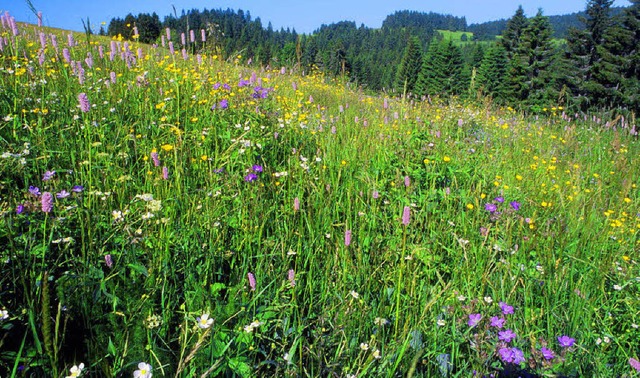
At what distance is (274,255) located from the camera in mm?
1867

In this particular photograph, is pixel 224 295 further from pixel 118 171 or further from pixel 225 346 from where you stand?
pixel 118 171

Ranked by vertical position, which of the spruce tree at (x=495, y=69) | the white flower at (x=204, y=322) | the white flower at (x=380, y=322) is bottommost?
the white flower at (x=380, y=322)

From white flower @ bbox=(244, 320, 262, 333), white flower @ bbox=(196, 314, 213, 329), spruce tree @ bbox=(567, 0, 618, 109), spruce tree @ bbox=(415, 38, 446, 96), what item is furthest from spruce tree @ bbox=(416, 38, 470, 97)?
white flower @ bbox=(196, 314, 213, 329)

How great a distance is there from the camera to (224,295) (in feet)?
5.51

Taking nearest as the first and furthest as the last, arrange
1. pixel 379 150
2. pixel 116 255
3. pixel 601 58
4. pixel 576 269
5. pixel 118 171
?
pixel 116 255, pixel 576 269, pixel 118 171, pixel 379 150, pixel 601 58

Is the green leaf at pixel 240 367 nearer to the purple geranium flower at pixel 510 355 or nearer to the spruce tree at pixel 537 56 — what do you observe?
the purple geranium flower at pixel 510 355

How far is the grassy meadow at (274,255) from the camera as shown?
4.31ft

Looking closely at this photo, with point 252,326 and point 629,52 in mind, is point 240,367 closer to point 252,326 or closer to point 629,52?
point 252,326

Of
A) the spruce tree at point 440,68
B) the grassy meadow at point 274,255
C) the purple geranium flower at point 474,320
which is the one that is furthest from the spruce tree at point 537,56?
the purple geranium flower at point 474,320

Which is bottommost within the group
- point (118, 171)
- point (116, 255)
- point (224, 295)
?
point (224, 295)

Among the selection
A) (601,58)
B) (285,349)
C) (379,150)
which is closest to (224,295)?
(285,349)

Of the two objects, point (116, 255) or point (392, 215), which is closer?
point (116, 255)

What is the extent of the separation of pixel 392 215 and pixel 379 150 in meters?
1.01

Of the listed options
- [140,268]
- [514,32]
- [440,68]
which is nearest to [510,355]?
[140,268]
